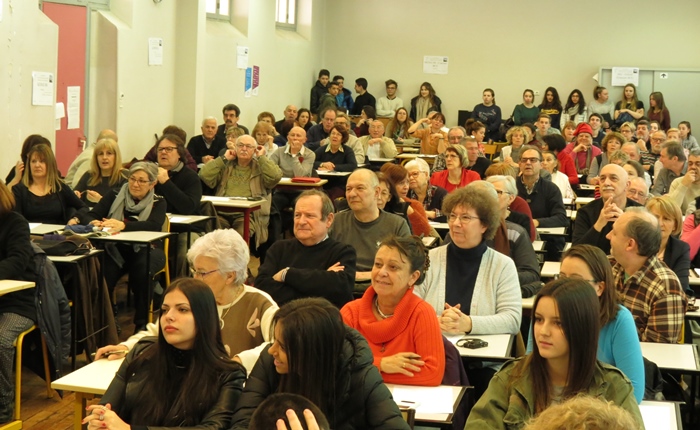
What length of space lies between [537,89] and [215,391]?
16.0 meters

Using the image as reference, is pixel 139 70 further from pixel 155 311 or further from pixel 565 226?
pixel 565 226

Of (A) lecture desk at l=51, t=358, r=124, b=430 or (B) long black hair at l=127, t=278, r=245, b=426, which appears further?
(A) lecture desk at l=51, t=358, r=124, b=430

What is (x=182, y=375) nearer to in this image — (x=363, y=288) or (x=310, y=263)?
(x=310, y=263)

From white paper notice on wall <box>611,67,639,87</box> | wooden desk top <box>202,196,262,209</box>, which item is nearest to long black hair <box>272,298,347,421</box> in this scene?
wooden desk top <box>202,196,262,209</box>

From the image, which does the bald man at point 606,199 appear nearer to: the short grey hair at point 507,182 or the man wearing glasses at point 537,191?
the short grey hair at point 507,182

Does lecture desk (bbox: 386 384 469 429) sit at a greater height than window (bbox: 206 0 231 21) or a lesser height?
lesser

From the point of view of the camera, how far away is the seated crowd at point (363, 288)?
283 cm

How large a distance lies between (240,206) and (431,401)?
16.5ft

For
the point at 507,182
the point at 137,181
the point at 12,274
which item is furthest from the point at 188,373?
the point at 137,181

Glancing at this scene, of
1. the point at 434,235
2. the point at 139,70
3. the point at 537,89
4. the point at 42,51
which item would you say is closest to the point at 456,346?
the point at 434,235

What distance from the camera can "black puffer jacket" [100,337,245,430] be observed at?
9.64 ft

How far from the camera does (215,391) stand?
118 inches

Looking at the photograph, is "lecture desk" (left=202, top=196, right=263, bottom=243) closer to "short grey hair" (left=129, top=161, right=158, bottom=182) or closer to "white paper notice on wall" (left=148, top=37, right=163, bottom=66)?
"short grey hair" (left=129, top=161, right=158, bottom=182)

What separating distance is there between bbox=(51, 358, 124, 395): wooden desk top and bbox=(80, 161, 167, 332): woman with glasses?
2.68 metres
